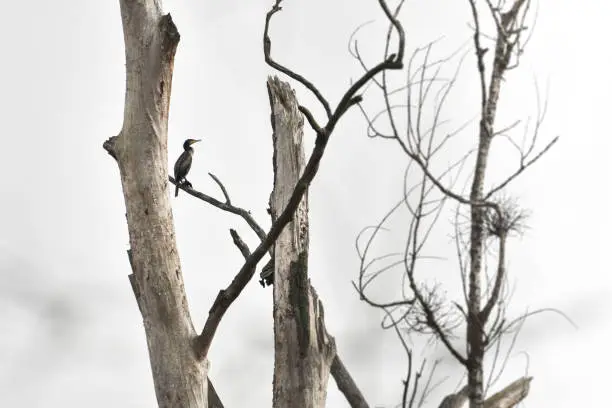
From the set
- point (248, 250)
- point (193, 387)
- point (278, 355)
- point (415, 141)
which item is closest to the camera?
point (193, 387)

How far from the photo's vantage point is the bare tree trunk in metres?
2.36

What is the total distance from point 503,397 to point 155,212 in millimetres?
1730

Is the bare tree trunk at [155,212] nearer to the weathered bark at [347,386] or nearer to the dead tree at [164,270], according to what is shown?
the dead tree at [164,270]

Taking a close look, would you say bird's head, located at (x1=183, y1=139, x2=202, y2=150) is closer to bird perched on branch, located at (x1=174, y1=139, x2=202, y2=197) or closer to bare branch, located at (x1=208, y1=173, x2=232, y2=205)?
bird perched on branch, located at (x1=174, y1=139, x2=202, y2=197)

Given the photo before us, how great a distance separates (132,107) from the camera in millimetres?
2426

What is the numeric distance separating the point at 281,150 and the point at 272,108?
0.55 ft

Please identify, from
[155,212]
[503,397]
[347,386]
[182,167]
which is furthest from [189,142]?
[503,397]

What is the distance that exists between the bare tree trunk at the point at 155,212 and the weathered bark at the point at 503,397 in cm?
120

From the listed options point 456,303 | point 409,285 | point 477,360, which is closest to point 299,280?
point 409,285

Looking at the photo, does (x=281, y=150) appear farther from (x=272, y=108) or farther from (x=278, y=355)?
(x=278, y=355)

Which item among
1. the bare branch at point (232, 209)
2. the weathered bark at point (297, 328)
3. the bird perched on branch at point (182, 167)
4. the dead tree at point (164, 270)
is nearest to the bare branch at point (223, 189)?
the bare branch at point (232, 209)

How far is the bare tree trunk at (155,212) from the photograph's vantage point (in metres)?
2.36

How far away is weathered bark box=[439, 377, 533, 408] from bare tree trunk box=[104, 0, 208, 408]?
47.2 inches

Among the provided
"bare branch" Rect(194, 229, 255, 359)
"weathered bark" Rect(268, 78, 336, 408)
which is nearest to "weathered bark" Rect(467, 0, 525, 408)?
"weathered bark" Rect(268, 78, 336, 408)
